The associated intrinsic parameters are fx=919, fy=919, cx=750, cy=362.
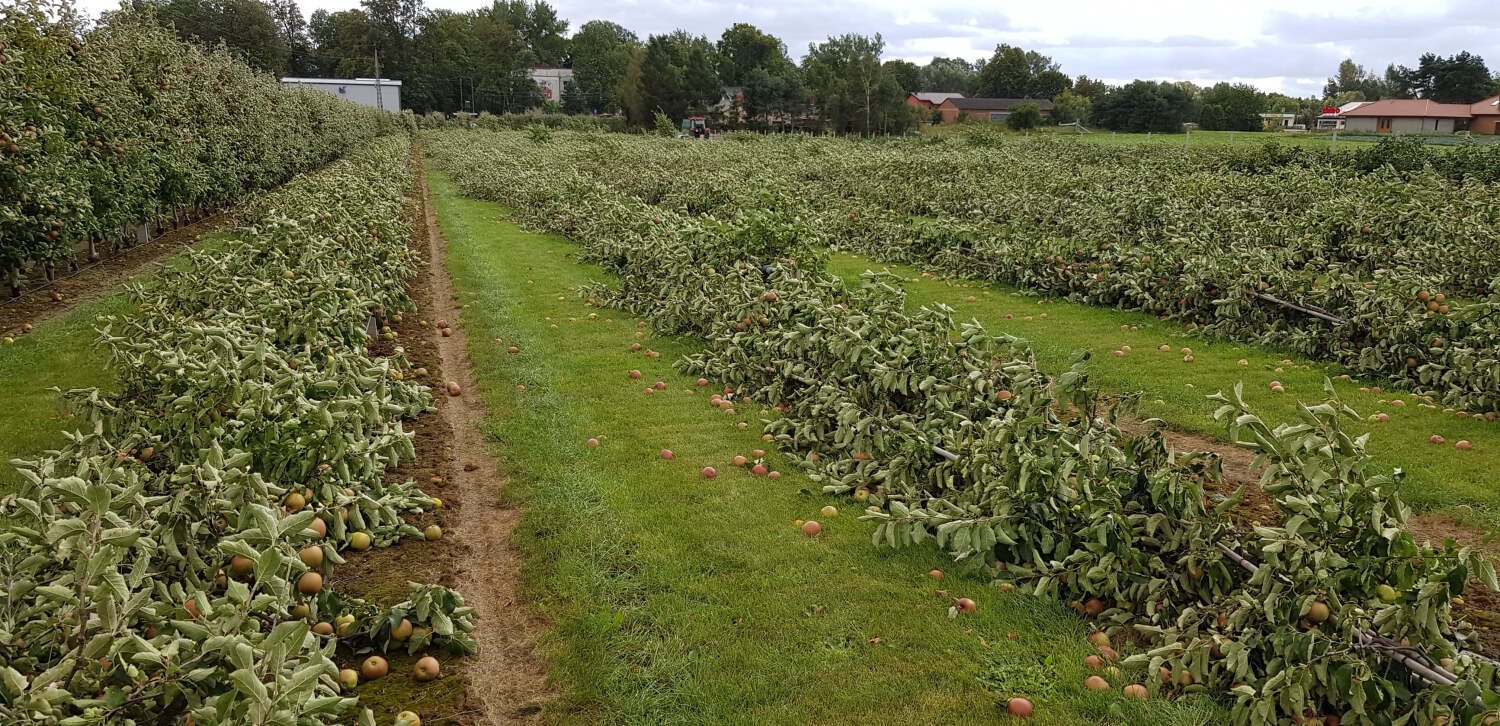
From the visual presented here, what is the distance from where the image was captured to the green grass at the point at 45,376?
646 cm

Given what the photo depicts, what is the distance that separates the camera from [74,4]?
13219 millimetres

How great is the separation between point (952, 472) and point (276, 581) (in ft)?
12.2

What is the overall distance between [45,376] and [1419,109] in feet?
242

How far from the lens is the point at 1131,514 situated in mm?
4527

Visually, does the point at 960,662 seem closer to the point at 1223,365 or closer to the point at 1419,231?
the point at 1223,365

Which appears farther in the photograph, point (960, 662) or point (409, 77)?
point (409, 77)

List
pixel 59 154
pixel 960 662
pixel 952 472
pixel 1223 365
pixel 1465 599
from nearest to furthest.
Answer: pixel 960 662
pixel 1465 599
pixel 952 472
pixel 1223 365
pixel 59 154

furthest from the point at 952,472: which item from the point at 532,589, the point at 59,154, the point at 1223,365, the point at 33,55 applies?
the point at 33,55

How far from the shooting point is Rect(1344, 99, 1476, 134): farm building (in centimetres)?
5988

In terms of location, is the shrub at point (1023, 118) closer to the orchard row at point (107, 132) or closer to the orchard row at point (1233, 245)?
the orchard row at point (1233, 245)

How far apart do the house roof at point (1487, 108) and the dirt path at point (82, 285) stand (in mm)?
70249

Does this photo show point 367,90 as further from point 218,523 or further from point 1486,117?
point 218,523

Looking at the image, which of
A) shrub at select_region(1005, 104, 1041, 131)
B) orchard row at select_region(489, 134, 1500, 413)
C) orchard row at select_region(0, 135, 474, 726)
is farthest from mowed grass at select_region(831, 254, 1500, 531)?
shrub at select_region(1005, 104, 1041, 131)

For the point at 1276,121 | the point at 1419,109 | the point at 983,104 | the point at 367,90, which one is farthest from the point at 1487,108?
the point at 367,90
